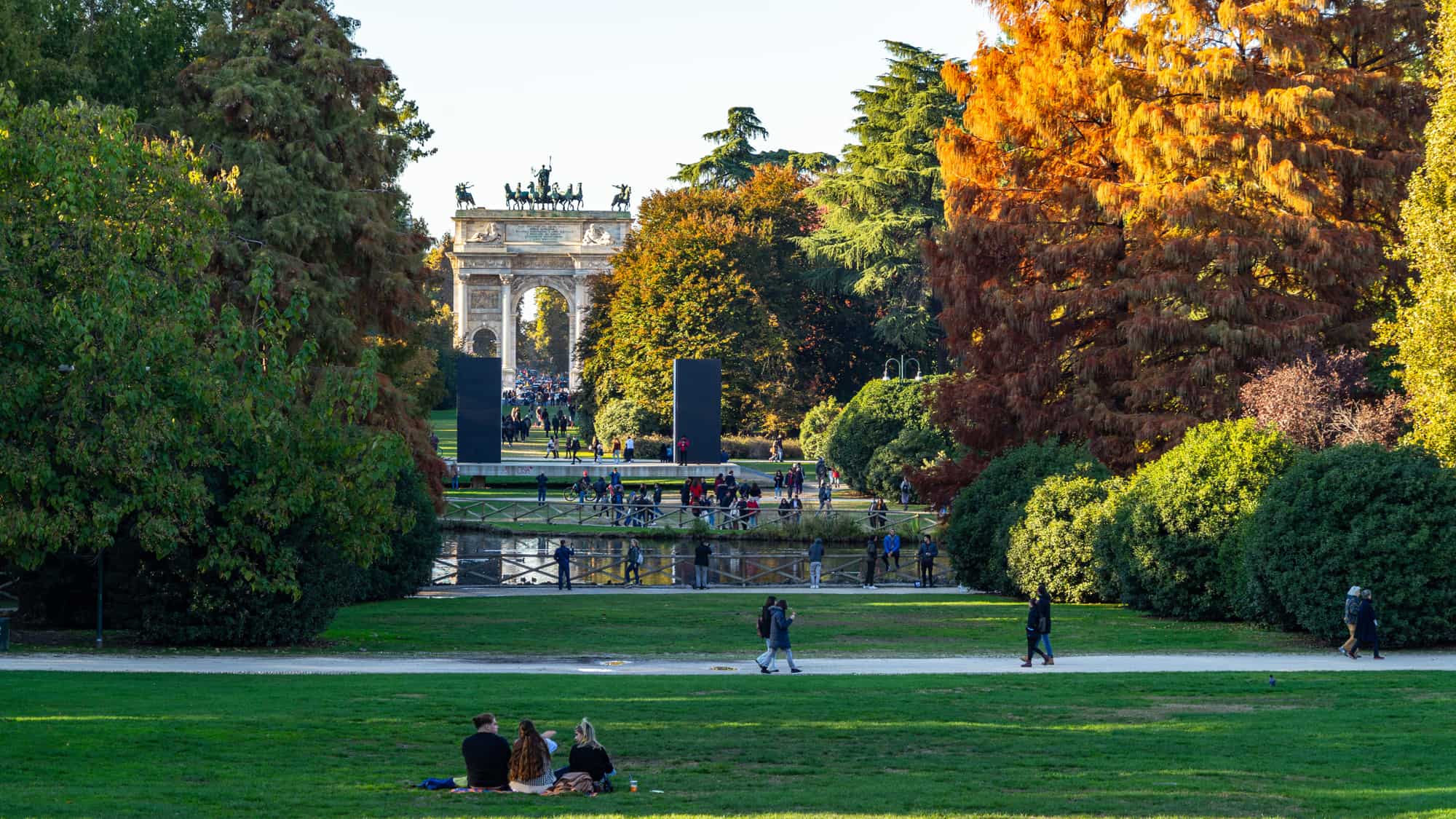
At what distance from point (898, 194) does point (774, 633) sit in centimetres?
5179

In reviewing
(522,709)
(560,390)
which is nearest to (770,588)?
(522,709)

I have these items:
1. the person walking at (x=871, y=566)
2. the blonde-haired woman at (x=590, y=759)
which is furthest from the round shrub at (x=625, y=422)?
the blonde-haired woman at (x=590, y=759)

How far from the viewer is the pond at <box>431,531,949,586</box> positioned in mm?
38438

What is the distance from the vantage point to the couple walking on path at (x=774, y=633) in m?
21.7

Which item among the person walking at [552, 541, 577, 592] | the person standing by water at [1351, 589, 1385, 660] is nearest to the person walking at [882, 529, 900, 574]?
the person walking at [552, 541, 577, 592]

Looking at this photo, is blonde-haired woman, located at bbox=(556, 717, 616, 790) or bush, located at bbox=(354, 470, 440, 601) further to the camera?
bush, located at bbox=(354, 470, 440, 601)

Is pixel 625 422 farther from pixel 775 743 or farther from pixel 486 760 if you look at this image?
pixel 486 760

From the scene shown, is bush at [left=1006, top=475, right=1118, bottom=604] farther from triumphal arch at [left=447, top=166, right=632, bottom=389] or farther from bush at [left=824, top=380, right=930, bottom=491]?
triumphal arch at [left=447, top=166, right=632, bottom=389]

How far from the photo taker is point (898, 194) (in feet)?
235

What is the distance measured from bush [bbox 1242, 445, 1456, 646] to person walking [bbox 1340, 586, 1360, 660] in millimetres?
1236

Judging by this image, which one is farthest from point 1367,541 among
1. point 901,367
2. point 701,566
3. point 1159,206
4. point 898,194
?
point 898,194

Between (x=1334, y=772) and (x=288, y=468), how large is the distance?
621 inches

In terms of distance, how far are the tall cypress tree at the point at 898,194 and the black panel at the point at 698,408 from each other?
11.0 metres

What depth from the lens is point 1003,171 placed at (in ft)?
130
